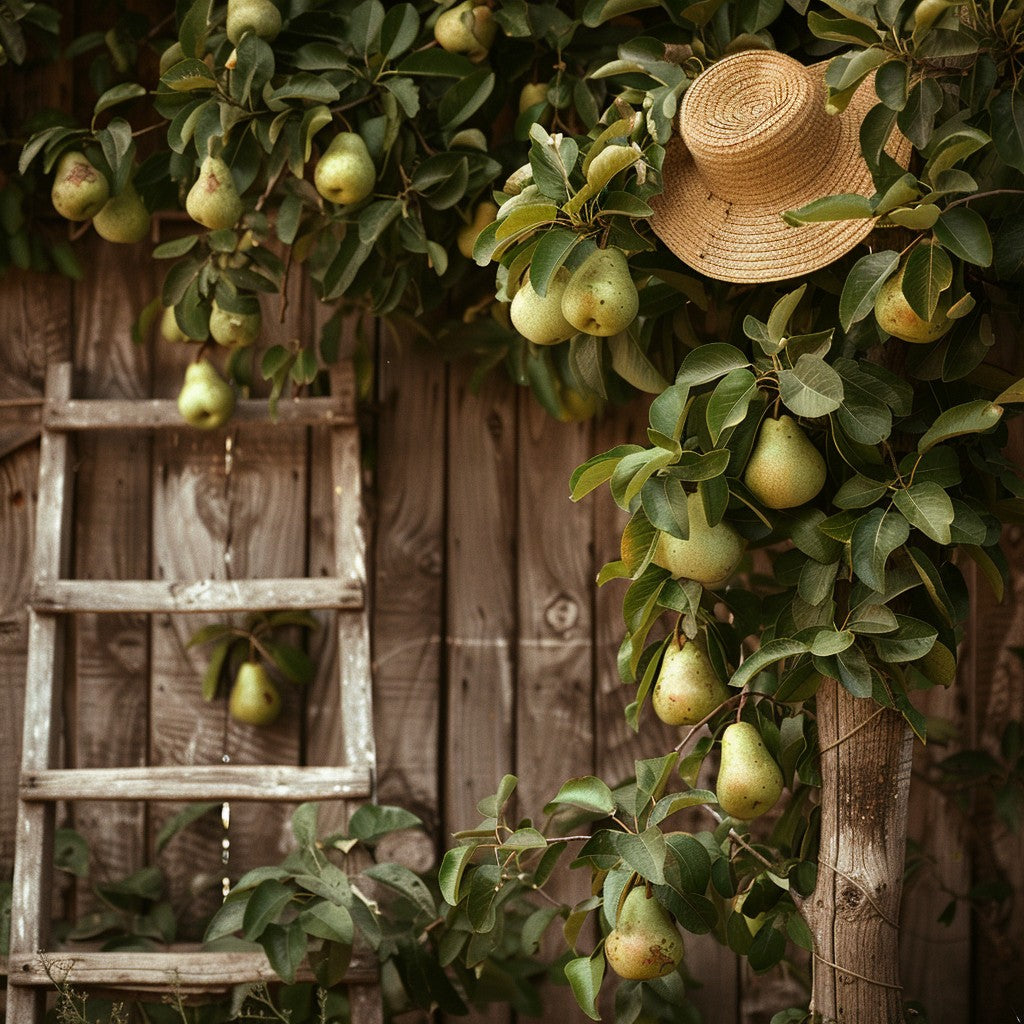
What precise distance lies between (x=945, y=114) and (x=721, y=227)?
32 cm

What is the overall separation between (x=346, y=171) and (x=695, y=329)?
2.15 ft

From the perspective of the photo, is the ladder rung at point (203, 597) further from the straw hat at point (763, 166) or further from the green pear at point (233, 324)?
the straw hat at point (763, 166)

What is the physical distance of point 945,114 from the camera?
1.45 m

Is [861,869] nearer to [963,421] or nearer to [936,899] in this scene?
[963,421]

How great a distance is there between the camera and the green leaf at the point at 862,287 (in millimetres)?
1418

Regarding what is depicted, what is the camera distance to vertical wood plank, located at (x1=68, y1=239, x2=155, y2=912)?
7.68 feet

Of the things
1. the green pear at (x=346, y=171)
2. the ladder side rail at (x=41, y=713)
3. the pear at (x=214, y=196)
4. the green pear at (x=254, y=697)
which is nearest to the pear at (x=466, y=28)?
the green pear at (x=346, y=171)

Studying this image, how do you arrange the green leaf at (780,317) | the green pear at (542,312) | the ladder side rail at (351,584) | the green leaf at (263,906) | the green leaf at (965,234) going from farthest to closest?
1. the ladder side rail at (351,584)
2. the green leaf at (263,906)
3. the green pear at (542,312)
4. the green leaf at (780,317)
5. the green leaf at (965,234)

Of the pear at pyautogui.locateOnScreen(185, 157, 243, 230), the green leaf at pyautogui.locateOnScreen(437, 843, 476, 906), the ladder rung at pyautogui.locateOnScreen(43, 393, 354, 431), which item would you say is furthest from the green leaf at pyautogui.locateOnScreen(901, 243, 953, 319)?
the ladder rung at pyautogui.locateOnScreen(43, 393, 354, 431)

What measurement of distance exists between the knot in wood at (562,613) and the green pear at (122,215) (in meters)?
1.09

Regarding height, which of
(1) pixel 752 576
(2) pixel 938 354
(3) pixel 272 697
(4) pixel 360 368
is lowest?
(3) pixel 272 697

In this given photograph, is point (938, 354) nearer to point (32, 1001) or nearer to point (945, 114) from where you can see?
point (945, 114)

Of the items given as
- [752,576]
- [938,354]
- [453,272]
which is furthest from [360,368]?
[938,354]

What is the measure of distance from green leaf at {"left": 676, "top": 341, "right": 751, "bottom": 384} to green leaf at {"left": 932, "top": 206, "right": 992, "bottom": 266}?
0.28 m
